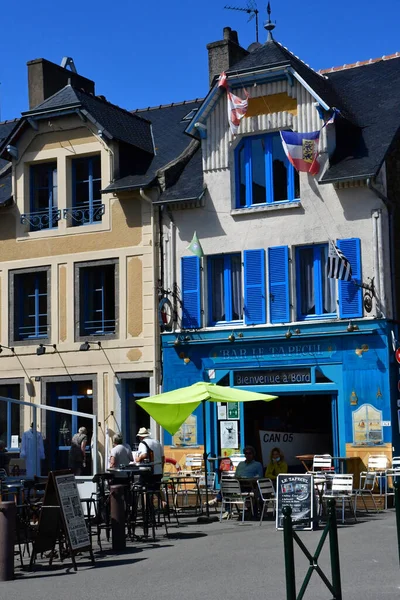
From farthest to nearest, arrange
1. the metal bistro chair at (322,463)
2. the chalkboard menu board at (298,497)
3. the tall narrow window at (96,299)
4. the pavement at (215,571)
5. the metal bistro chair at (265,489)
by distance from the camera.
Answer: the tall narrow window at (96,299)
the metal bistro chair at (322,463)
the metal bistro chair at (265,489)
the chalkboard menu board at (298,497)
the pavement at (215,571)

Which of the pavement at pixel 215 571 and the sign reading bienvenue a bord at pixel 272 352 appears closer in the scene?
the pavement at pixel 215 571

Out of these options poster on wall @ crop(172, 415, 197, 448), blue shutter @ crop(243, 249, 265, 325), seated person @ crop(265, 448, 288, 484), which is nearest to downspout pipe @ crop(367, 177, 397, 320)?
blue shutter @ crop(243, 249, 265, 325)

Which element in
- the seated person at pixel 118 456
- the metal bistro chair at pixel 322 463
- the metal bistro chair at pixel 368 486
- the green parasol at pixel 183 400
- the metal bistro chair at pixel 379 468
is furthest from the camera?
the metal bistro chair at pixel 322 463

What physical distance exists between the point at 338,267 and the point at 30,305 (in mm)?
8400

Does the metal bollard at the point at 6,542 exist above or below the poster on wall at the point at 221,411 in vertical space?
below

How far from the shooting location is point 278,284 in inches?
844

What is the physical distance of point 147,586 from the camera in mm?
11273

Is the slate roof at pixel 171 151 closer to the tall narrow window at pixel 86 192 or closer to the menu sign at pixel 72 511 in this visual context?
the tall narrow window at pixel 86 192

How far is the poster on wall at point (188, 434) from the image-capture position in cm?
2208

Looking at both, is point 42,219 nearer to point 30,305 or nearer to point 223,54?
point 30,305

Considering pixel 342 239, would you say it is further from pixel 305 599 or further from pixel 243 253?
pixel 305 599

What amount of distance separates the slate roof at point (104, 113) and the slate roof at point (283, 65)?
3469mm

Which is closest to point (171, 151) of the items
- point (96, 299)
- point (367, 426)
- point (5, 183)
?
point (96, 299)

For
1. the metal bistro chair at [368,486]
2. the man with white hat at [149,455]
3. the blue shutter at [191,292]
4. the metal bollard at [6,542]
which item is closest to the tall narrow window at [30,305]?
the blue shutter at [191,292]
